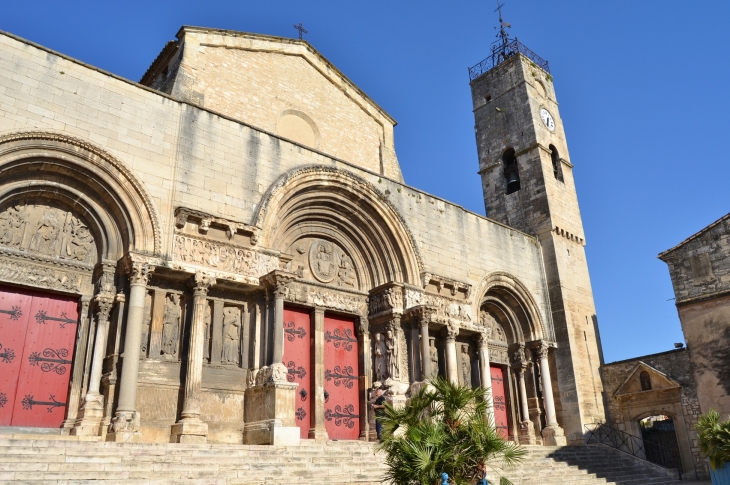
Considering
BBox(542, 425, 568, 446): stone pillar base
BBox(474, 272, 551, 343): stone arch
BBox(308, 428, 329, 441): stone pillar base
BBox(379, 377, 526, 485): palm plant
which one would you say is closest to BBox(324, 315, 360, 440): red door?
BBox(308, 428, 329, 441): stone pillar base

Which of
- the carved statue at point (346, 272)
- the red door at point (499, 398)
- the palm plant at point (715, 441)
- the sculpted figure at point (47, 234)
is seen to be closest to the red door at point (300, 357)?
the carved statue at point (346, 272)

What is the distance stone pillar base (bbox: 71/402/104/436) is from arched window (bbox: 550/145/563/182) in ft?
50.7

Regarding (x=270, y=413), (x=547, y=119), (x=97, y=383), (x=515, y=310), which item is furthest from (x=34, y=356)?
(x=547, y=119)

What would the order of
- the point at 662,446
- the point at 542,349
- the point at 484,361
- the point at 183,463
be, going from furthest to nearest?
the point at 662,446, the point at 542,349, the point at 484,361, the point at 183,463

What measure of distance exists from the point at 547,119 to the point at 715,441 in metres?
12.0

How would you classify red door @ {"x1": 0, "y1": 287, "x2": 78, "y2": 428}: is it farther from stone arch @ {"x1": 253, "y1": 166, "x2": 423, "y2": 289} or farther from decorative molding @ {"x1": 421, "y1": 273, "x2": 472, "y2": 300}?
decorative molding @ {"x1": 421, "y1": 273, "x2": 472, "y2": 300}

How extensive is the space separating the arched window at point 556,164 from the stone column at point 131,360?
46.4 feet

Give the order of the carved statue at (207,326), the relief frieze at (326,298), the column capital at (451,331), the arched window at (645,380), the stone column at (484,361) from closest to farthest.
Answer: the carved statue at (207,326)
the relief frieze at (326,298)
the column capital at (451,331)
the stone column at (484,361)
the arched window at (645,380)

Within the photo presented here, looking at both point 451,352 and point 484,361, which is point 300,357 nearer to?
point 451,352

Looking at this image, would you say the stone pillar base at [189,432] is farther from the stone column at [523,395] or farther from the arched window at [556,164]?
the arched window at [556,164]

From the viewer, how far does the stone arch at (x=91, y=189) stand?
9477mm

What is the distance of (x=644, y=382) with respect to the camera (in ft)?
54.9

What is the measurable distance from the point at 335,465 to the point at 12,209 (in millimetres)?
6521

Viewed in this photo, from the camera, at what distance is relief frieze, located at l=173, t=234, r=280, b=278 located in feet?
34.4
